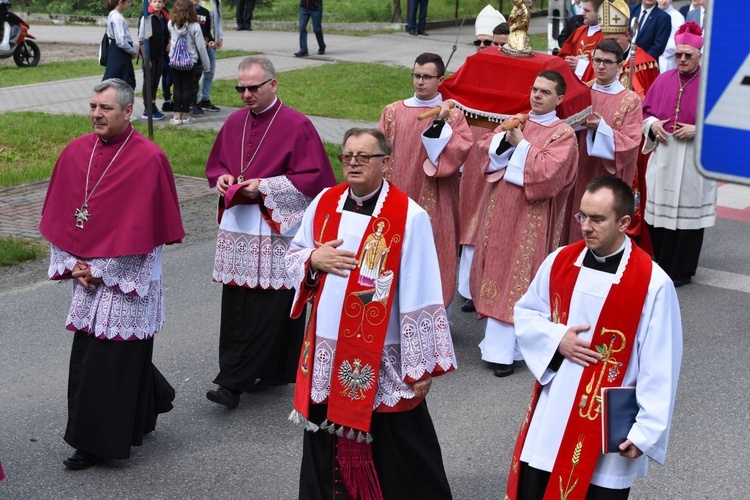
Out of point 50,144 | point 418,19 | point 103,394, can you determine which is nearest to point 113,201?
point 103,394

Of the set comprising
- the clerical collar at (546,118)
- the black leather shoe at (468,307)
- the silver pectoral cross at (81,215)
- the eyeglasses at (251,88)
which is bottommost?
the black leather shoe at (468,307)

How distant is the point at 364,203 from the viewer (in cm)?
467

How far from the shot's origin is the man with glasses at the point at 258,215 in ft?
20.4

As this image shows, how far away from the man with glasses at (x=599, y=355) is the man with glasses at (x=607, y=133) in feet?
12.0

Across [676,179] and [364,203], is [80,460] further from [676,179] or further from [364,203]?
[676,179]

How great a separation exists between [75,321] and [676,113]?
5.51 metres

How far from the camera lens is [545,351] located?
14.0 feet

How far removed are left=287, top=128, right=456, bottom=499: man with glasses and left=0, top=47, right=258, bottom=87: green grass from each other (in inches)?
550

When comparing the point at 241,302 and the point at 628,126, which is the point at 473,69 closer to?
the point at 628,126

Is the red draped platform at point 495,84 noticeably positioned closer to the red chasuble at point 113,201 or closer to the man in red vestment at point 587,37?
the man in red vestment at point 587,37

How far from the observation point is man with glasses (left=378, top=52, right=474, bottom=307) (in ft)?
23.4

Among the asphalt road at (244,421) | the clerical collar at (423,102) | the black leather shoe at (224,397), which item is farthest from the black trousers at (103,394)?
the clerical collar at (423,102)

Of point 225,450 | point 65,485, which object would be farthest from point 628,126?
→ point 65,485

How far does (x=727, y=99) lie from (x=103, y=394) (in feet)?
13.4
